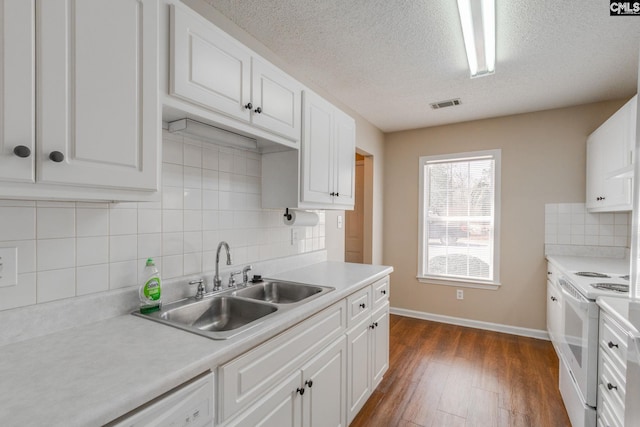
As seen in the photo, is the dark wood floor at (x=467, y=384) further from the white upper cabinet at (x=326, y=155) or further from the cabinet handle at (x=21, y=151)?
the cabinet handle at (x=21, y=151)

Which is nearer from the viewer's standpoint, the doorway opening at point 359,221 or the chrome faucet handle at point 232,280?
the chrome faucet handle at point 232,280

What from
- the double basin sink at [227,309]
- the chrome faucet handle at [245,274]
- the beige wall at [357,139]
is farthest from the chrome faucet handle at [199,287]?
the beige wall at [357,139]

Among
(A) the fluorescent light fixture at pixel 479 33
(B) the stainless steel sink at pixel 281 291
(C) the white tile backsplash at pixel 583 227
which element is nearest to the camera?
(A) the fluorescent light fixture at pixel 479 33

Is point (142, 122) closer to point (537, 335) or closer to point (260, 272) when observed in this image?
point (260, 272)

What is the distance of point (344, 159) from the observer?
96.9 inches

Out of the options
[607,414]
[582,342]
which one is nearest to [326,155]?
[582,342]

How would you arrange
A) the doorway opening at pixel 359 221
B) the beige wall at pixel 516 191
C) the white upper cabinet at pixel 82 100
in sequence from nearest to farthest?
1. the white upper cabinet at pixel 82 100
2. the beige wall at pixel 516 191
3. the doorway opening at pixel 359 221

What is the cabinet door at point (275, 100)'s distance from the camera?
1565mm

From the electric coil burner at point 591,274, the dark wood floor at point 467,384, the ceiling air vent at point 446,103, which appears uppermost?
the ceiling air vent at point 446,103

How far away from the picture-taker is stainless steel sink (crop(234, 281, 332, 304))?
1.80 metres

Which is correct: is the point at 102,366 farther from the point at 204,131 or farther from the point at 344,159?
the point at 344,159

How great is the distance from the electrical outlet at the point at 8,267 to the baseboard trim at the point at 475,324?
3850 millimetres

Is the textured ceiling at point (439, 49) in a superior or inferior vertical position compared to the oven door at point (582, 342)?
superior

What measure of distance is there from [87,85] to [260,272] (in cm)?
139
